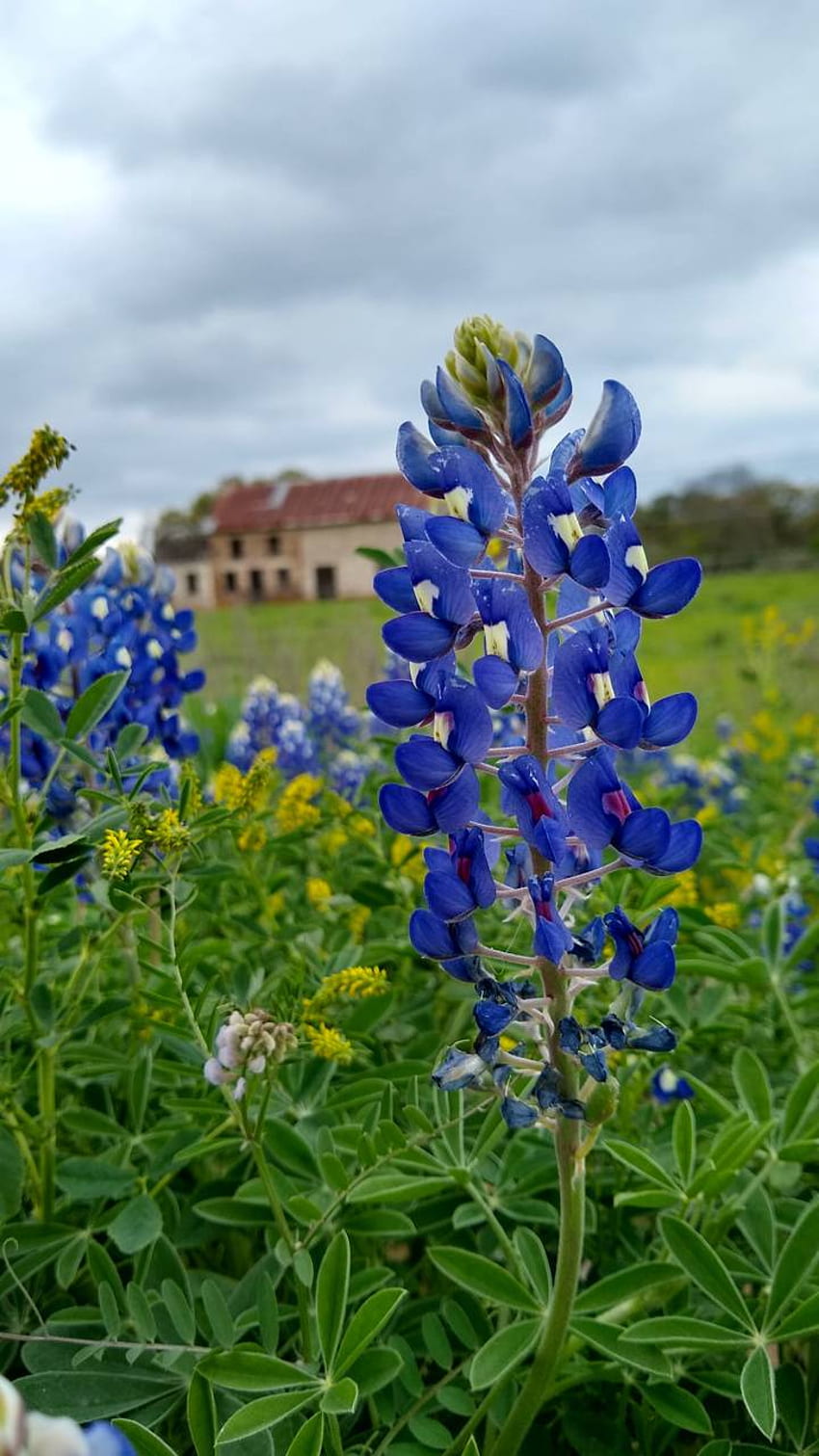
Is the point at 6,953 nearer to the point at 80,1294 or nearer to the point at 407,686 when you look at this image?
the point at 80,1294

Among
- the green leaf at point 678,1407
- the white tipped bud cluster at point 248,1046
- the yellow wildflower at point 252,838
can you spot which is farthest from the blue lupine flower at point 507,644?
the yellow wildflower at point 252,838

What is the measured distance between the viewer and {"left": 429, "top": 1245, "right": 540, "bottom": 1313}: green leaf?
118 cm

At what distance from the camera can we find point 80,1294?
1479 mm

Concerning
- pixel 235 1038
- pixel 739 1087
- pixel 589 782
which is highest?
pixel 589 782

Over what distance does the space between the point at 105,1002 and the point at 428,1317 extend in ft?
1.82

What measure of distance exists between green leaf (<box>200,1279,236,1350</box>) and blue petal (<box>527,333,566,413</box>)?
0.92 m

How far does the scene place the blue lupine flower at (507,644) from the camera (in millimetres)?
980

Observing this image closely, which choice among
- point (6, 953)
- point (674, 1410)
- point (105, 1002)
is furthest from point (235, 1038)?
point (6, 953)

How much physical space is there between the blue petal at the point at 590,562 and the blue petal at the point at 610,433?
0.33ft

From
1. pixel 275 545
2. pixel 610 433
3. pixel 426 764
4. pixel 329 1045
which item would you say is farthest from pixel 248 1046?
pixel 275 545

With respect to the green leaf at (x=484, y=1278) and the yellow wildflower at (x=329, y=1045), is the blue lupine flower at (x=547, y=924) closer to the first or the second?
the yellow wildflower at (x=329, y=1045)

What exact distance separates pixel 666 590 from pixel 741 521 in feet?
54.0

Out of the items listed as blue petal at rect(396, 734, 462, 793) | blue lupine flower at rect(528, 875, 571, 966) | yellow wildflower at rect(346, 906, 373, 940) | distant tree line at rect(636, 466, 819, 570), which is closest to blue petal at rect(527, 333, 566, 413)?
blue petal at rect(396, 734, 462, 793)

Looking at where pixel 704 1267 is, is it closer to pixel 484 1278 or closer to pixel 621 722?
pixel 484 1278
